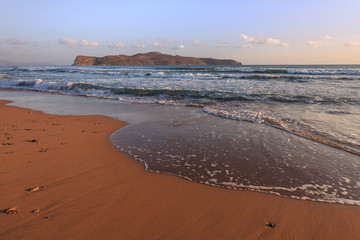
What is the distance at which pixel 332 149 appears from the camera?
14.3 ft

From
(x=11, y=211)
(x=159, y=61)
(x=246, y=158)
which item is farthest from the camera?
(x=159, y=61)

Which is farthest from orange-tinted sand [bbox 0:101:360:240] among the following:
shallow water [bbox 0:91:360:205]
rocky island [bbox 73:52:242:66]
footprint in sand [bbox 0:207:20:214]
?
rocky island [bbox 73:52:242:66]

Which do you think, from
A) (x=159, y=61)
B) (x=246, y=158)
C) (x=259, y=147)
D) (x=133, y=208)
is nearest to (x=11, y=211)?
(x=133, y=208)

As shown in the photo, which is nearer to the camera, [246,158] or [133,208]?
[133,208]

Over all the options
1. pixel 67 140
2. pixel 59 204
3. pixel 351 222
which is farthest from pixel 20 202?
pixel 351 222

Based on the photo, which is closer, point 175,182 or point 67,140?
point 175,182

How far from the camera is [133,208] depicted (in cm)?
252

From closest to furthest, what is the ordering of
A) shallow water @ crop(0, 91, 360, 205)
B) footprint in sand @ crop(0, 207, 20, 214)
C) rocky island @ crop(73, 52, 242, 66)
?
footprint in sand @ crop(0, 207, 20, 214)
shallow water @ crop(0, 91, 360, 205)
rocky island @ crop(73, 52, 242, 66)

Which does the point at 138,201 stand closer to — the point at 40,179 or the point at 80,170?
the point at 80,170

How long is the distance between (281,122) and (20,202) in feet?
21.1

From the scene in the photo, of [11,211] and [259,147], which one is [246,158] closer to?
[259,147]

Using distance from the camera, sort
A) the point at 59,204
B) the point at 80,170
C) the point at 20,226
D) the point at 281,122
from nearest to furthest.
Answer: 1. the point at 20,226
2. the point at 59,204
3. the point at 80,170
4. the point at 281,122

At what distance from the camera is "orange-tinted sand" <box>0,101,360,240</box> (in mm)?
2166

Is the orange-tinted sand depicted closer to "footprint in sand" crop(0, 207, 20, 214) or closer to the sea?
"footprint in sand" crop(0, 207, 20, 214)
